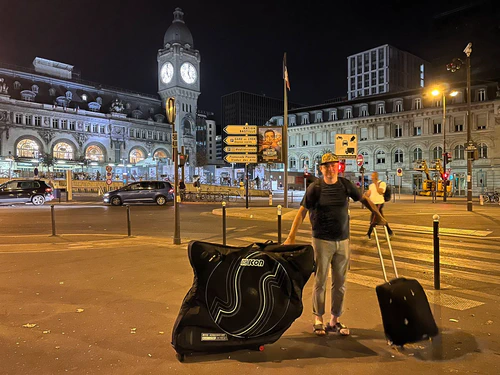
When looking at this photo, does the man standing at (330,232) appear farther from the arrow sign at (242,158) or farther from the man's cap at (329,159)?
the arrow sign at (242,158)

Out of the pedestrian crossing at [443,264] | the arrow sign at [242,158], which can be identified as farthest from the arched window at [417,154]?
the pedestrian crossing at [443,264]

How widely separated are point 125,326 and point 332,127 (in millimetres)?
64265

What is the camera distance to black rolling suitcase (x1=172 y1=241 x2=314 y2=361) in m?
3.47

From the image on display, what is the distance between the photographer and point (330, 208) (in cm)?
414

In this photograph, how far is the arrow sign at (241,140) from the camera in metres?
19.4

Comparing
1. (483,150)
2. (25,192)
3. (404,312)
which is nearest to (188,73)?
(483,150)

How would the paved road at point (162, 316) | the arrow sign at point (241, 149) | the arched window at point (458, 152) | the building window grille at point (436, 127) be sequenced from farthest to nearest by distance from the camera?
the building window grille at point (436, 127) → the arched window at point (458, 152) → the arrow sign at point (241, 149) → the paved road at point (162, 316)

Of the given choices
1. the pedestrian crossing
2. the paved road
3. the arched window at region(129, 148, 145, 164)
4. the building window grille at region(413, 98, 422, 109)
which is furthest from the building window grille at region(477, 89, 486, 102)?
the arched window at region(129, 148, 145, 164)

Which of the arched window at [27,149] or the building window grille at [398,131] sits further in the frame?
the arched window at [27,149]

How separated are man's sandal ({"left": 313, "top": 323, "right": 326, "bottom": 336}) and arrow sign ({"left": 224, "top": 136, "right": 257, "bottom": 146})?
622 inches

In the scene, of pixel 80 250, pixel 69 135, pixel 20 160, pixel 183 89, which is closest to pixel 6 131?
pixel 20 160

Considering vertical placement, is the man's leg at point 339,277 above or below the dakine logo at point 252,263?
below

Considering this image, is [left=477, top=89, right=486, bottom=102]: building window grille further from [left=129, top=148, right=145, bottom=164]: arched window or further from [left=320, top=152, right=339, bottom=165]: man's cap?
[left=129, top=148, right=145, bottom=164]: arched window

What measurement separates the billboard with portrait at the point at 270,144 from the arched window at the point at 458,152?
138ft
